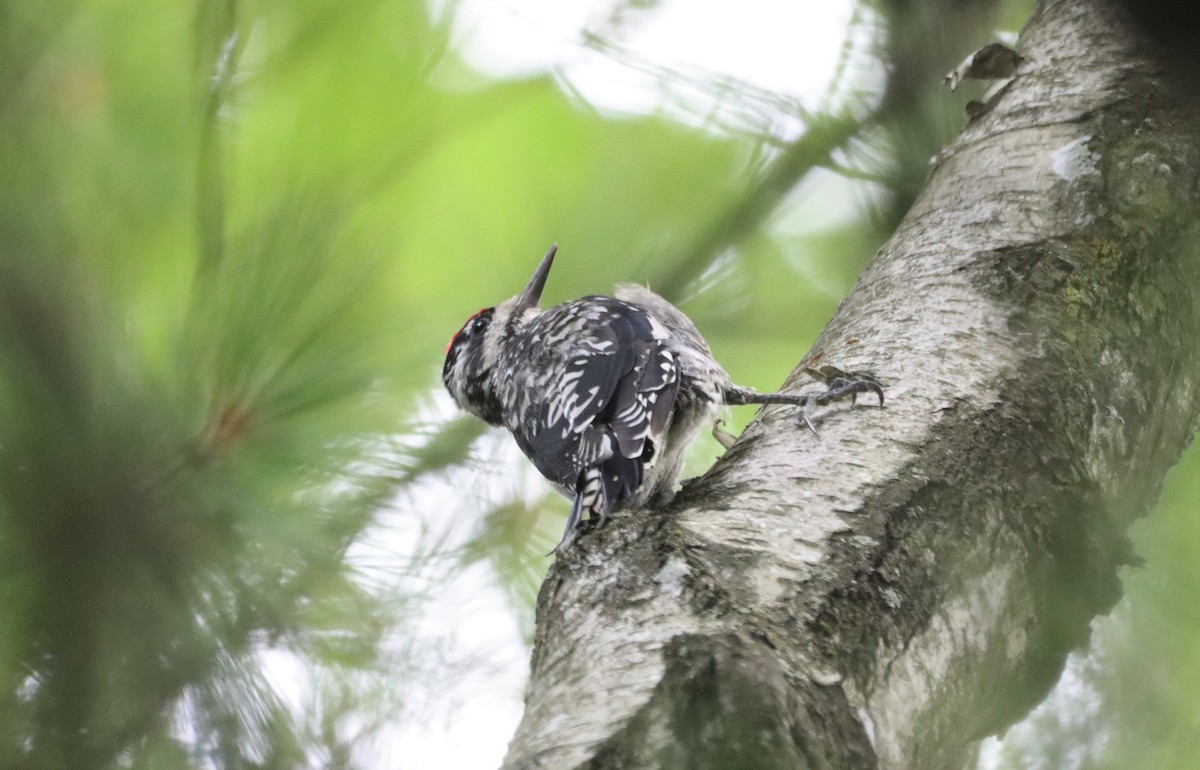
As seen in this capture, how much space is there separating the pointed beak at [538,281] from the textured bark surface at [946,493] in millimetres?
464

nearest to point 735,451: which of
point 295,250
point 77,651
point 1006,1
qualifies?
point 295,250

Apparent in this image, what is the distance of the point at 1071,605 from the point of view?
3.44ft

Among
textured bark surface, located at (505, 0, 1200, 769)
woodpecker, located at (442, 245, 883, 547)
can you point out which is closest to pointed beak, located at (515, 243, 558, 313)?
woodpecker, located at (442, 245, 883, 547)

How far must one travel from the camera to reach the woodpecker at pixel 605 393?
1941 mm

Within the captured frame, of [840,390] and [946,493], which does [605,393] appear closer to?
[840,390]

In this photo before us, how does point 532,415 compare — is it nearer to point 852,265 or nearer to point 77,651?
point 852,265

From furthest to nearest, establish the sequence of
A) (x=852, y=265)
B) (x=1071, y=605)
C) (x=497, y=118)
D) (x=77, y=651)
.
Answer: (x=852, y=265) < (x=497, y=118) < (x=77, y=651) < (x=1071, y=605)

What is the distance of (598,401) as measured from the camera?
7.01ft

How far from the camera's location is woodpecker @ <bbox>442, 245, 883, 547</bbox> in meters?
1.94

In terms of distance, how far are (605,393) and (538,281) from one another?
35cm

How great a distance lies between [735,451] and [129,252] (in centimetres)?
93

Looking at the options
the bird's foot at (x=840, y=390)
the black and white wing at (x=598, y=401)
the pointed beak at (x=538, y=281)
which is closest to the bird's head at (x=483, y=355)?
the pointed beak at (x=538, y=281)

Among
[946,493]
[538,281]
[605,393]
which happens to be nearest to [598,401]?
[605,393]

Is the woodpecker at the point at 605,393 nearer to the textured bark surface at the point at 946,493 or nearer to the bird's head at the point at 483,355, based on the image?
the bird's head at the point at 483,355
